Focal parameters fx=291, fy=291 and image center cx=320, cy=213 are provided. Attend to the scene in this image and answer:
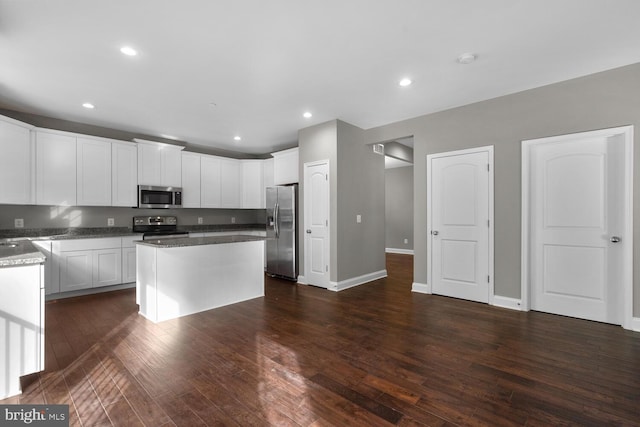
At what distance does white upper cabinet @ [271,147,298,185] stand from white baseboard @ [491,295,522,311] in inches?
141

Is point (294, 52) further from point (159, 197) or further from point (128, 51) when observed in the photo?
point (159, 197)

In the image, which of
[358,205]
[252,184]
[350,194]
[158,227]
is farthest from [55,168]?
[358,205]

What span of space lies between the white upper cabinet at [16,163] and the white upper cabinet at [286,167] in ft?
11.8

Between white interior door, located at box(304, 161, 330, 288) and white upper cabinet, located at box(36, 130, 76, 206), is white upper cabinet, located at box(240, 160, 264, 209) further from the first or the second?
white upper cabinet, located at box(36, 130, 76, 206)

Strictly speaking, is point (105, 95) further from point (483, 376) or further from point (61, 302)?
point (483, 376)

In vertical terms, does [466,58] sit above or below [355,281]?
above

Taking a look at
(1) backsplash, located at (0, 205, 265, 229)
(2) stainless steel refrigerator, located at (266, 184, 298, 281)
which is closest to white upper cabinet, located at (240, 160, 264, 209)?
(1) backsplash, located at (0, 205, 265, 229)

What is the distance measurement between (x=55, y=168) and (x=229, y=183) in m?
2.86

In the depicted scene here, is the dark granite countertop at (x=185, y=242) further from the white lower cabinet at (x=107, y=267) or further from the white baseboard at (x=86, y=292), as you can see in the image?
the white baseboard at (x=86, y=292)

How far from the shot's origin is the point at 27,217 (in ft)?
14.1

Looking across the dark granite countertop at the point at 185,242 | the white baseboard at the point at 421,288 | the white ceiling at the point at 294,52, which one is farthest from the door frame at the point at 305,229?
the white baseboard at the point at 421,288

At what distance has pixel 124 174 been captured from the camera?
16.1 feet

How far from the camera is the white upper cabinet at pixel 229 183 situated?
631 cm

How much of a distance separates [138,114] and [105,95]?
688 mm
